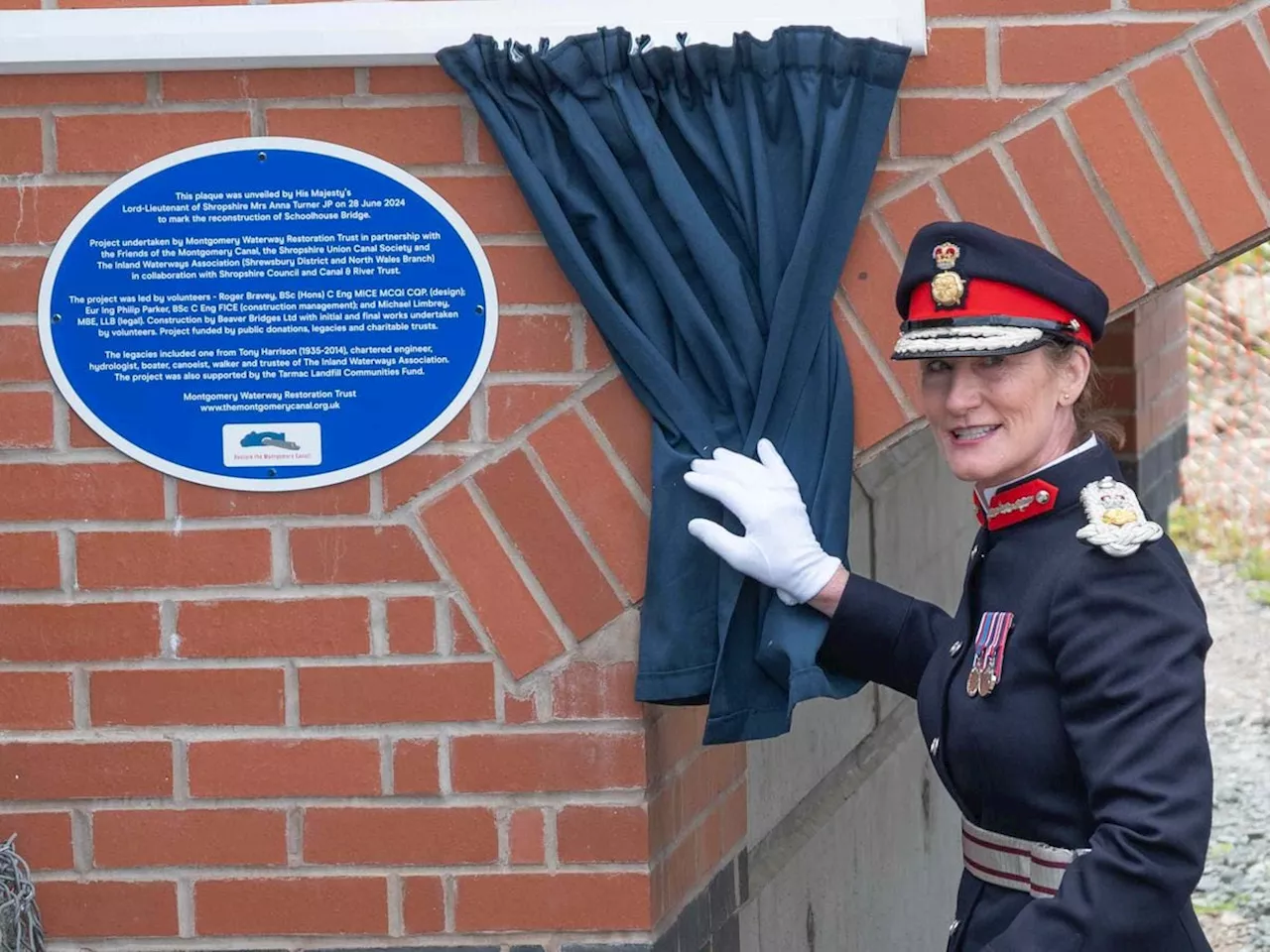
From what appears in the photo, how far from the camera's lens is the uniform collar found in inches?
91.7

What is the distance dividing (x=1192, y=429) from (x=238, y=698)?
7.89 metres

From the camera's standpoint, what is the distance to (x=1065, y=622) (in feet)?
7.12

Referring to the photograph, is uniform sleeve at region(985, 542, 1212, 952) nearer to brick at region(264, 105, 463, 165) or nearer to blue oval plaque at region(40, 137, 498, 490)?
blue oval plaque at region(40, 137, 498, 490)

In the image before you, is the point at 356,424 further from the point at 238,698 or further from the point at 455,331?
the point at 238,698

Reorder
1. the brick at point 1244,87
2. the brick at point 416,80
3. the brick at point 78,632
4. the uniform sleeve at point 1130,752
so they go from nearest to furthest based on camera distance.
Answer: the uniform sleeve at point 1130,752 → the brick at point 1244,87 → the brick at point 416,80 → the brick at point 78,632

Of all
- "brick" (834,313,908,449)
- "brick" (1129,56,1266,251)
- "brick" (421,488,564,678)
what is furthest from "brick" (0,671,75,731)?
"brick" (1129,56,1266,251)

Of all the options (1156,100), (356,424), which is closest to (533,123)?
(356,424)

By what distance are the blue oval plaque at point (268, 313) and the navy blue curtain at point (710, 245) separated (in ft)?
0.62

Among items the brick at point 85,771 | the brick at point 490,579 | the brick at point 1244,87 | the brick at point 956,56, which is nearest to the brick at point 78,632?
the brick at point 85,771

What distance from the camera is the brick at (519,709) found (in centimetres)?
258

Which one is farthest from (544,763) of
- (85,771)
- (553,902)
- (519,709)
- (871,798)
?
(871,798)

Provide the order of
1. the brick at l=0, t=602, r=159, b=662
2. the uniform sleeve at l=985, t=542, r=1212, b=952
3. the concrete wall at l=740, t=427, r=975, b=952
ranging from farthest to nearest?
the concrete wall at l=740, t=427, r=975, b=952 < the brick at l=0, t=602, r=159, b=662 < the uniform sleeve at l=985, t=542, r=1212, b=952

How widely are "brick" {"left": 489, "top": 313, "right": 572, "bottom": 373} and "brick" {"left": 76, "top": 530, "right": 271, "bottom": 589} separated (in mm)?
436

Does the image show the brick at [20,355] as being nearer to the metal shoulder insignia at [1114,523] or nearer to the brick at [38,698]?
the brick at [38,698]
